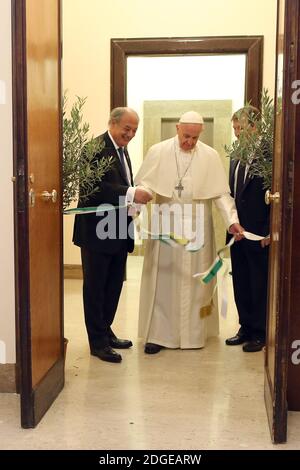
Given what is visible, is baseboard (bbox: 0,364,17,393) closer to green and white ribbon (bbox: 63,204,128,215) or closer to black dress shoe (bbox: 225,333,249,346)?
green and white ribbon (bbox: 63,204,128,215)

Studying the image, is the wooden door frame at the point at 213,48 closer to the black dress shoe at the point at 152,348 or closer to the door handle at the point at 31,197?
the black dress shoe at the point at 152,348

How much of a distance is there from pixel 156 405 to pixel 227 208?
147 cm

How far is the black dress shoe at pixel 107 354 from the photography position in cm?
369

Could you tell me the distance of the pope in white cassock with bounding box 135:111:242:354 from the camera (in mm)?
3926

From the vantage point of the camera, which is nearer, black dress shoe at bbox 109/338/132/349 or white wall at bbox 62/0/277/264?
black dress shoe at bbox 109/338/132/349

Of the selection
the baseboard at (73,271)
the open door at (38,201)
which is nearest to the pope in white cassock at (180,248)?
the open door at (38,201)

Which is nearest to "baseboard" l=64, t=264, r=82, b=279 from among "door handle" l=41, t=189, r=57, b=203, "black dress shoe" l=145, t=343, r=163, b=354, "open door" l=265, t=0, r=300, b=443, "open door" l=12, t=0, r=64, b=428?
"black dress shoe" l=145, t=343, r=163, b=354

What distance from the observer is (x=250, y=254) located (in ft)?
13.0

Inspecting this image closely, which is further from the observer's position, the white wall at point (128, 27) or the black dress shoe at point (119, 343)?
A: the white wall at point (128, 27)

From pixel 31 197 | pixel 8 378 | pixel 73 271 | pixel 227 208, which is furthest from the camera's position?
pixel 73 271

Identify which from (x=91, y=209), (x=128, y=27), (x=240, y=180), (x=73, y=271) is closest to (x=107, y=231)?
(x=91, y=209)

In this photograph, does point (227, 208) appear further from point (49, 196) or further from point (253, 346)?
point (49, 196)

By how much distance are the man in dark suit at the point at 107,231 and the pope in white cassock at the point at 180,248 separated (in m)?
0.23

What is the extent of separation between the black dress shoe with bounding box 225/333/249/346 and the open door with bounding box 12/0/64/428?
1.36m
